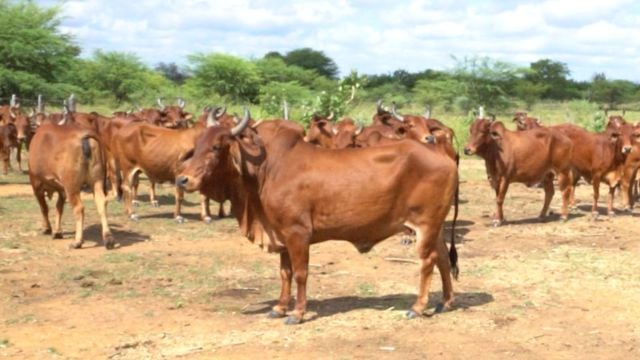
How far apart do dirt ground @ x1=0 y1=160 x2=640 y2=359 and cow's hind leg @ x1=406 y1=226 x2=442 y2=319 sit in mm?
135

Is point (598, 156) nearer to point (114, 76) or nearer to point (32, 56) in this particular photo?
point (32, 56)

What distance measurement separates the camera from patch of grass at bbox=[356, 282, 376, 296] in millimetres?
9280

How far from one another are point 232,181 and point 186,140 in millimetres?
6655

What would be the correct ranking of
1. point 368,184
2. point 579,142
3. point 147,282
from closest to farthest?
point 368,184 < point 147,282 < point 579,142

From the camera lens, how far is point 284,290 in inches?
325

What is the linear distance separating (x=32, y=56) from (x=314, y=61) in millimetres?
43834

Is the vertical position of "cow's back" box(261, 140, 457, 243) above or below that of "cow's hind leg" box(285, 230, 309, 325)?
above

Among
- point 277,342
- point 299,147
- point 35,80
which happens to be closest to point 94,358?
point 277,342

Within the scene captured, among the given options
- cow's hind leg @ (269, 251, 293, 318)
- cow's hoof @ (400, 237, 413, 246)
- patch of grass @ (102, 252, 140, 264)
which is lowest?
cow's hoof @ (400, 237, 413, 246)

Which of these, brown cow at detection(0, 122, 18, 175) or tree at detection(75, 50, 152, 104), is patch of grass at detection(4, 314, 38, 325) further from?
tree at detection(75, 50, 152, 104)

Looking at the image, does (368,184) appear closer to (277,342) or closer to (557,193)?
(277,342)

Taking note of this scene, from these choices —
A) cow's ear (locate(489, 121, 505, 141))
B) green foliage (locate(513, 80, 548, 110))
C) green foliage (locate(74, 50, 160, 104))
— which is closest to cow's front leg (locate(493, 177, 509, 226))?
cow's ear (locate(489, 121, 505, 141))

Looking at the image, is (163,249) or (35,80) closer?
(163,249)

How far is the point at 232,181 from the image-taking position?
8.07 meters
